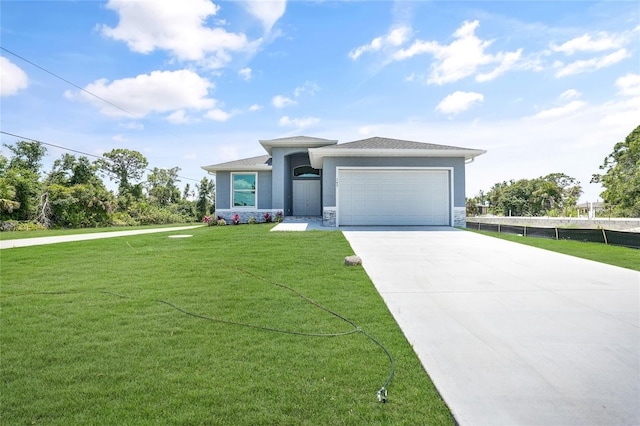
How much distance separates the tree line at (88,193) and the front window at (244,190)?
9729 millimetres

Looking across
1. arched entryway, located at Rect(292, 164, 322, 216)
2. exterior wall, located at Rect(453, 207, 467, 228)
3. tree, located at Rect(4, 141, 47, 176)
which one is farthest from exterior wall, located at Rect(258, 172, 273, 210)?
tree, located at Rect(4, 141, 47, 176)

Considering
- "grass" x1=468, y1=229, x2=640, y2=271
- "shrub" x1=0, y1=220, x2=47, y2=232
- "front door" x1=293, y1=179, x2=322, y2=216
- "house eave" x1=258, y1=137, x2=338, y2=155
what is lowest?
"grass" x1=468, y1=229, x2=640, y2=271

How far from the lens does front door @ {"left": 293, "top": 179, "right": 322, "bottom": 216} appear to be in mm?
18297

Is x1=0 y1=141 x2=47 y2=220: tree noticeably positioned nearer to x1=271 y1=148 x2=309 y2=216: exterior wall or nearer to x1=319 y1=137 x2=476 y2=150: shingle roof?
x1=271 y1=148 x2=309 y2=216: exterior wall

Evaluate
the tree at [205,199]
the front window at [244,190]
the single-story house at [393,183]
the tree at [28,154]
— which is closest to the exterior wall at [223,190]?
the front window at [244,190]

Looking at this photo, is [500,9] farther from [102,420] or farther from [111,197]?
[111,197]

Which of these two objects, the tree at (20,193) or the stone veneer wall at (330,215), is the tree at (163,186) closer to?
the tree at (20,193)

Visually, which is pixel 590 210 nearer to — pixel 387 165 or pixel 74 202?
pixel 387 165

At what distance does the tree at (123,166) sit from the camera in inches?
1175

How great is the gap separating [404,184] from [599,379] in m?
10.9

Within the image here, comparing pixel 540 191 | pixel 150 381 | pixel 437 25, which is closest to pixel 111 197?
pixel 437 25

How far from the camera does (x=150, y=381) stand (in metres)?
2.35

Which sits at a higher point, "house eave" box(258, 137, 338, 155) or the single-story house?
"house eave" box(258, 137, 338, 155)

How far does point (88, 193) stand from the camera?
19953mm
